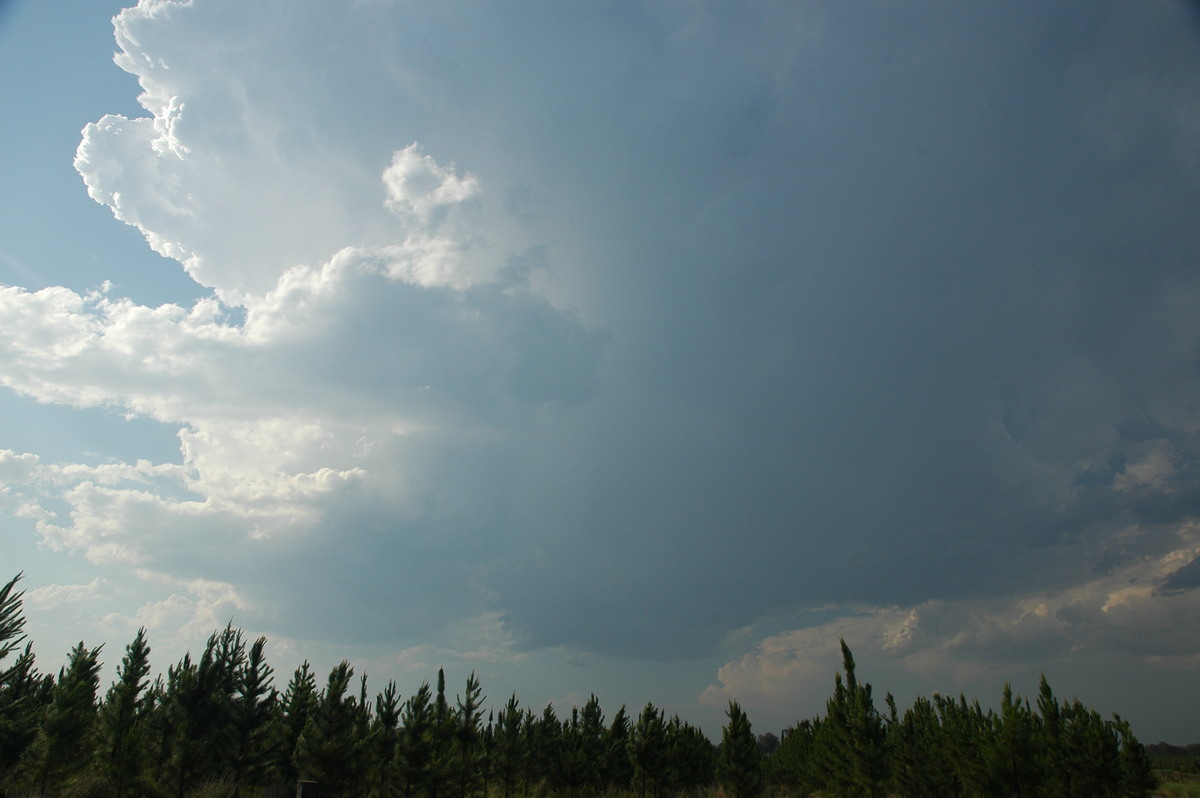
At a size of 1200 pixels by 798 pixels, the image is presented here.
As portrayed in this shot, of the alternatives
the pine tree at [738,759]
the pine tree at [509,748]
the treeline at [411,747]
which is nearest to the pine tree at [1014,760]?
the treeline at [411,747]

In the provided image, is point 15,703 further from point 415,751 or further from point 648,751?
point 648,751

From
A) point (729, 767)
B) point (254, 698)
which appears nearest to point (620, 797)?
point (729, 767)

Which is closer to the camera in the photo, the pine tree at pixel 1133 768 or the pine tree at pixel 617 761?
the pine tree at pixel 1133 768

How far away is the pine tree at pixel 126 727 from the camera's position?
28734 mm

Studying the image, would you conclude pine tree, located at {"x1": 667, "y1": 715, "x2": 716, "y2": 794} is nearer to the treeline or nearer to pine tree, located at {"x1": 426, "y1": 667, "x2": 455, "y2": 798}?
the treeline

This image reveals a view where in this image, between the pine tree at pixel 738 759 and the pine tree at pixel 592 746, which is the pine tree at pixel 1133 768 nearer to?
the pine tree at pixel 738 759

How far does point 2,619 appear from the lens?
11156mm

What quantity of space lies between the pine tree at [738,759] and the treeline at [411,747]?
0.11 meters

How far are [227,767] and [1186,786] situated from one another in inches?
3184

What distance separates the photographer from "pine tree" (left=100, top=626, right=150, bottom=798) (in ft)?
94.3

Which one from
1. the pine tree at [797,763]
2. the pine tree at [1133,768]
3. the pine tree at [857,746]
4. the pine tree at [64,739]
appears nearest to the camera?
the pine tree at [64,739]

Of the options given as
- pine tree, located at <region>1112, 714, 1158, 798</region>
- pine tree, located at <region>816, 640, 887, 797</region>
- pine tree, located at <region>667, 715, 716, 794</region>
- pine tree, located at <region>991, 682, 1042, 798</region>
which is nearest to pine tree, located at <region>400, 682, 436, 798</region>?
pine tree, located at <region>667, 715, 716, 794</region>

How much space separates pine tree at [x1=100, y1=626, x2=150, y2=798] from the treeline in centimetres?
7

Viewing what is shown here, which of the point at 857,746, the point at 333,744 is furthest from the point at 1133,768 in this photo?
the point at 333,744
